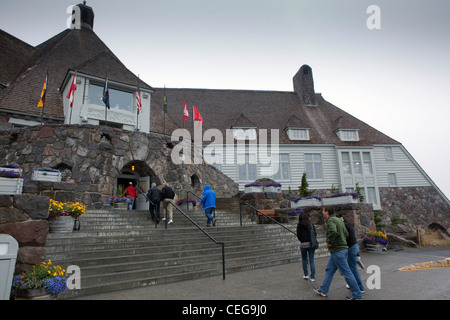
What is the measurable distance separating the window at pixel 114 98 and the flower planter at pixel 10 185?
37.8 feet

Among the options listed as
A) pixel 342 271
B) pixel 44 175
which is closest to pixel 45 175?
pixel 44 175

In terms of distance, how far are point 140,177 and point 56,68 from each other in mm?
11002

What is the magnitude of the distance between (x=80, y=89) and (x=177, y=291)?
15.0 m

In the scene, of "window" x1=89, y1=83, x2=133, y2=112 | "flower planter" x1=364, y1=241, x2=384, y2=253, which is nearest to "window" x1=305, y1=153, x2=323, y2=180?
"flower planter" x1=364, y1=241, x2=384, y2=253

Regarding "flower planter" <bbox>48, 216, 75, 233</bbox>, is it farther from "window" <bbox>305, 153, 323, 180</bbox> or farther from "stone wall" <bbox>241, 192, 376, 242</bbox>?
"window" <bbox>305, 153, 323, 180</bbox>

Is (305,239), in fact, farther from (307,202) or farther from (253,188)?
(253,188)

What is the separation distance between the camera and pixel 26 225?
216 inches

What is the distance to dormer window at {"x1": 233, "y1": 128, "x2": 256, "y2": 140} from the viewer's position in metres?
23.7

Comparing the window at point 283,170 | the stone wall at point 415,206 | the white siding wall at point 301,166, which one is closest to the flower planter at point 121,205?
the white siding wall at point 301,166

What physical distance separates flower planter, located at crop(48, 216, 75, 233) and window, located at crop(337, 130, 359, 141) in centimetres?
2397

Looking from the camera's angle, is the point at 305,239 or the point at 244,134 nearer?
the point at 305,239

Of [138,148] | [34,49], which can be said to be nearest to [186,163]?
[138,148]
